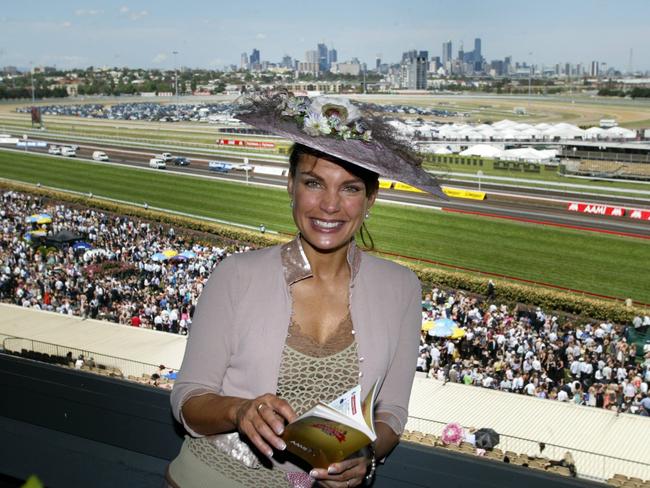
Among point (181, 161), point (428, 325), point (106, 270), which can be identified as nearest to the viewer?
point (428, 325)

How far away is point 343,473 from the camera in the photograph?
127 centimetres

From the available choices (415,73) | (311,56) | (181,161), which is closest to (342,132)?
(181,161)

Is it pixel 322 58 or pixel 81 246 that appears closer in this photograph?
pixel 81 246

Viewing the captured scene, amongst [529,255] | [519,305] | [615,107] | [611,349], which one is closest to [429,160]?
[611,349]

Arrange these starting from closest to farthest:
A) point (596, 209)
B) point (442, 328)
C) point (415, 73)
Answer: point (442, 328) → point (596, 209) → point (415, 73)

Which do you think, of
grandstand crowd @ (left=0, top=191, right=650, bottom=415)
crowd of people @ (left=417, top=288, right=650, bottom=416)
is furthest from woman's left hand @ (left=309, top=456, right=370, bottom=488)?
crowd of people @ (left=417, top=288, right=650, bottom=416)

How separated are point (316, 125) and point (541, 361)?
914cm

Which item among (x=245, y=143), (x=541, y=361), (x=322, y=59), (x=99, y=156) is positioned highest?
(x=322, y=59)

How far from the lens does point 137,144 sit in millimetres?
36156

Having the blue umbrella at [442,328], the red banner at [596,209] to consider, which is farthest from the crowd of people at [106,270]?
the red banner at [596,209]

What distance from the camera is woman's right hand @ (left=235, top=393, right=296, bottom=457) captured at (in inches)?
47.1

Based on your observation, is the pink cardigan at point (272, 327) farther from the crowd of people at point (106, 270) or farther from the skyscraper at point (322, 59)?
the skyscraper at point (322, 59)

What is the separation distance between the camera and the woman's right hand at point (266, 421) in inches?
47.1

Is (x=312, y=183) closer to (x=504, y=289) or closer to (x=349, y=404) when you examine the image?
(x=349, y=404)
